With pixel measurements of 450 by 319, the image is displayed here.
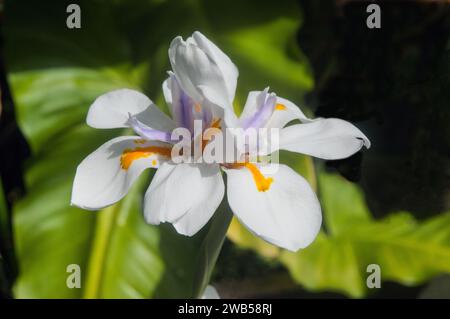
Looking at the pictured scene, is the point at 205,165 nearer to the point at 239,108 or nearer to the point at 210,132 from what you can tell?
the point at 210,132

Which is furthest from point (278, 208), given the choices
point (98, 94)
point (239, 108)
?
point (98, 94)

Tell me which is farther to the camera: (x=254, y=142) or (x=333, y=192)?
(x=333, y=192)

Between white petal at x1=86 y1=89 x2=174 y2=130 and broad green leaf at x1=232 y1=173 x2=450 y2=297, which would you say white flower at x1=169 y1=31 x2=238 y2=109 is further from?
broad green leaf at x1=232 y1=173 x2=450 y2=297

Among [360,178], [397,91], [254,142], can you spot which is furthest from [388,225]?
[254,142]

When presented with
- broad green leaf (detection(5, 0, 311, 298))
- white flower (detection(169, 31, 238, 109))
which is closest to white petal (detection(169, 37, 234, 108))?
white flower (detection(169, 31, 238, 109))

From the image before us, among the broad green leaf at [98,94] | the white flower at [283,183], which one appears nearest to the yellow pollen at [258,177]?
the white flower at [283,183]

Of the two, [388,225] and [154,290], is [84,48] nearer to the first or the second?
[154,290]
